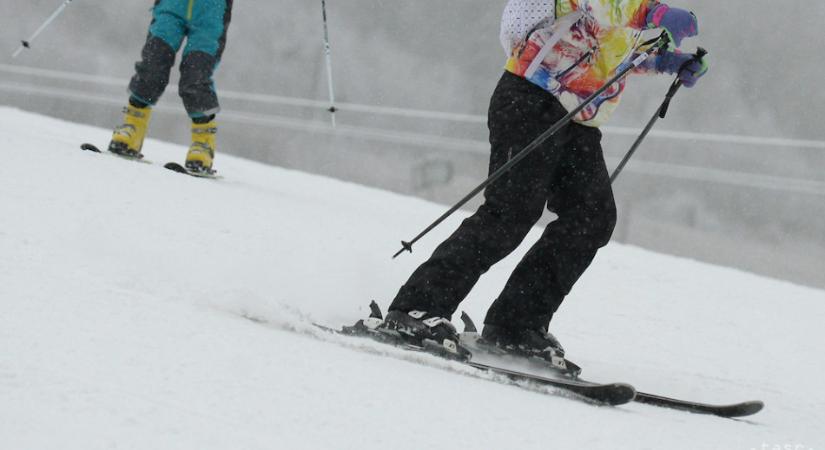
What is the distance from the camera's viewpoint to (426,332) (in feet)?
8.93

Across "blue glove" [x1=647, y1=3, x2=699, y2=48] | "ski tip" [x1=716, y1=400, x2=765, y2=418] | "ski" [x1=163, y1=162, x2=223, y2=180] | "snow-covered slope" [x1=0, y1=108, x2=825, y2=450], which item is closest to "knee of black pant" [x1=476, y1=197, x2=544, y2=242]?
"snow-covered slope" [x1=0, y1=108, x2=825, y2=450]

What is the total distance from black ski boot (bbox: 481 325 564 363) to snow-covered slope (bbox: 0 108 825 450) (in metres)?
0.25

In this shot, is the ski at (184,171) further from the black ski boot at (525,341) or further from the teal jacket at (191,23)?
the black ski boot at (525,341)

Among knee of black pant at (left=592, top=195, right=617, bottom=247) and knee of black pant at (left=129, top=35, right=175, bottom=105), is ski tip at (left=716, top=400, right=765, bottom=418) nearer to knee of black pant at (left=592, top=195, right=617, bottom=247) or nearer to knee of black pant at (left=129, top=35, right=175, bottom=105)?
knee of black pant at (left=592, top=195, right=617, bottom=247)

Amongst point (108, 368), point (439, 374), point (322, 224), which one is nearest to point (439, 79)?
point (322, 224)

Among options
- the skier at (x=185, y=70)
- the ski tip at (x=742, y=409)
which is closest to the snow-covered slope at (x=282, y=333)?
the ski tip at (x=742, y=409)

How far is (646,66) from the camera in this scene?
304 centimetres

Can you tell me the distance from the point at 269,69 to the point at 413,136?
209 cm

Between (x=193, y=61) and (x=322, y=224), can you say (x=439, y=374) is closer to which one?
(x=322, y=224)

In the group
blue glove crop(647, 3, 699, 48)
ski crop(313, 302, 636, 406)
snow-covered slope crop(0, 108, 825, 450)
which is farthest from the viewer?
blue glove crop(647, 3, 699, 48)

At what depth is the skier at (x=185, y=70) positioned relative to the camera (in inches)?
209

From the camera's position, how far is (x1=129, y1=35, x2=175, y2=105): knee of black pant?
17.5 ft

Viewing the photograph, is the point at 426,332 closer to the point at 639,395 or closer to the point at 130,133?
the point at 639,395

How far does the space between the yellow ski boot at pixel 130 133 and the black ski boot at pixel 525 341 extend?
293 cm
